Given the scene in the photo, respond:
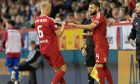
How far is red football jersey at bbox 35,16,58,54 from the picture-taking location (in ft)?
41.2

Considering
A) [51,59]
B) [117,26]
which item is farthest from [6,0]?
[51,59]

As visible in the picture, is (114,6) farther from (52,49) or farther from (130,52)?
(52,49)

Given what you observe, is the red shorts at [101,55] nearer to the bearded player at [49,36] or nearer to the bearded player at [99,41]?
the bearded player at [99,41]

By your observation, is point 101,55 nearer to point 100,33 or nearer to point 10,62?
point 100,33

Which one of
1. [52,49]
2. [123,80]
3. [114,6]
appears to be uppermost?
[114,6]

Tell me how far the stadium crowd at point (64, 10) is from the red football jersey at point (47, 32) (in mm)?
3176

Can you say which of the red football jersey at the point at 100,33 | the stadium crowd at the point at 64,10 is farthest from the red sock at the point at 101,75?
the stadium crowd at the point at 64,10

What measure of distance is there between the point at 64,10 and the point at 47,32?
715 cm

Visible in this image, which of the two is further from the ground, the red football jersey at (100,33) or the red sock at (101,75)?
the red football jersey at (100,33)

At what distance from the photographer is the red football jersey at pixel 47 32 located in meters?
12.5

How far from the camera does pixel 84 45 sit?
1380 centimetres

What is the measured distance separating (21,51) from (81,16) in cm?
231

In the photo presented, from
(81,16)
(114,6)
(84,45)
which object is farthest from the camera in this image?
(81,16)

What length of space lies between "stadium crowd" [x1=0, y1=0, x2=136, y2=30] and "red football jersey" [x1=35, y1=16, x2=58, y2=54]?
10.4ft
